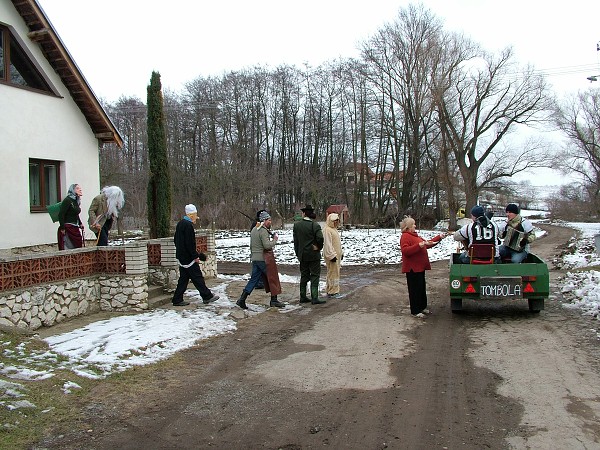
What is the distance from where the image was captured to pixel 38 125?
12.3 meters

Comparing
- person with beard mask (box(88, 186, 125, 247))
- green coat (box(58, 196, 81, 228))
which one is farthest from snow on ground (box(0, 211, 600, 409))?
green coat (box(58, 196, 81, 228))

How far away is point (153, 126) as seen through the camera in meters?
13.5

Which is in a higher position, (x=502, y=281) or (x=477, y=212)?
(x=477, y=212)

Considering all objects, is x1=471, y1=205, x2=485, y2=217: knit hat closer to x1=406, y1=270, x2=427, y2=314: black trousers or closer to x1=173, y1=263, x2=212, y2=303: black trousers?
x1=406, y1=270, x2=427, y2=314: black trousers

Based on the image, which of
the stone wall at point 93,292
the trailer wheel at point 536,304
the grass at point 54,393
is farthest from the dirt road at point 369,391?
the stone wall at point 93,292

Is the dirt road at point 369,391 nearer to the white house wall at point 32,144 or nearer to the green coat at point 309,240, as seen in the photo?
the green coat at point 309,240

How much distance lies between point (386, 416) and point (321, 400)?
0.76m

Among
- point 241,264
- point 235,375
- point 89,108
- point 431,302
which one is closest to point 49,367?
point 235,375

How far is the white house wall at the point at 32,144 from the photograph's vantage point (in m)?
11.5

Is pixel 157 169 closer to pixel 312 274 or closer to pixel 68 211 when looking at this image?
pixel 68 211

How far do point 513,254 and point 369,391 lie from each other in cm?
546

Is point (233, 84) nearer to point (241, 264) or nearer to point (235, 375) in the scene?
point (241, 264)

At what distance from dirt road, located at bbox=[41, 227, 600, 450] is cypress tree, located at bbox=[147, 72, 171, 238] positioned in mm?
5355

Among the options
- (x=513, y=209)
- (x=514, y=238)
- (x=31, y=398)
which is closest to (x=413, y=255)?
(x=514, y=238)
